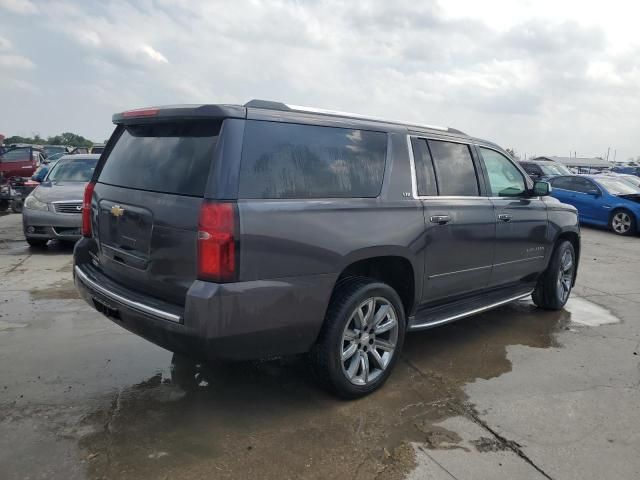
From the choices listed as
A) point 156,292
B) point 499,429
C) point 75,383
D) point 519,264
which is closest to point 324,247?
point 156,292

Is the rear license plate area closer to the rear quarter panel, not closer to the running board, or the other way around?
the rear quarter panel

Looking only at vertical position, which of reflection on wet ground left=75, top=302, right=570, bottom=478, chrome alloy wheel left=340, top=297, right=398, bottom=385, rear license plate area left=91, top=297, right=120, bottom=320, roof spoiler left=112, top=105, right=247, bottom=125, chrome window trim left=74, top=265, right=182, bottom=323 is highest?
roof spoiler left=112, top=105, right=247, bottom=125

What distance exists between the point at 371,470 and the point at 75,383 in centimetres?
217

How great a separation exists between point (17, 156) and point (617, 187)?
60.2 feet

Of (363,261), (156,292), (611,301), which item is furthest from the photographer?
(611,301)

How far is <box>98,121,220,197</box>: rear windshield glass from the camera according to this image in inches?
121

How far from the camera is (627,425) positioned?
11.2 feet

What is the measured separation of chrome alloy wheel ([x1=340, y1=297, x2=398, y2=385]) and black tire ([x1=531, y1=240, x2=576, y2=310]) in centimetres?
271

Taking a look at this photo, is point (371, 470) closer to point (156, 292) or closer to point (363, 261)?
point (363, 261)

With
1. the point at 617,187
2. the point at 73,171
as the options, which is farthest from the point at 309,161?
the point at 617,187

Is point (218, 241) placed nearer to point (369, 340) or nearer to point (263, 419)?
point (263, 419)

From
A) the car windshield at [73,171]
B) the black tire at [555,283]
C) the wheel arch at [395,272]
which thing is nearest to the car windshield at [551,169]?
the black tire at [555,283]

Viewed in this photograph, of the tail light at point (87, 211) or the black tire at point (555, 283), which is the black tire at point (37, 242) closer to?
the tail light at point (87, 211)

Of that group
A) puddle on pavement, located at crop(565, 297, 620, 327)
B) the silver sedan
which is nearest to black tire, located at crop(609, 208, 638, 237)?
puddle on pavement, located at crop(565, 297, 620, 327)
